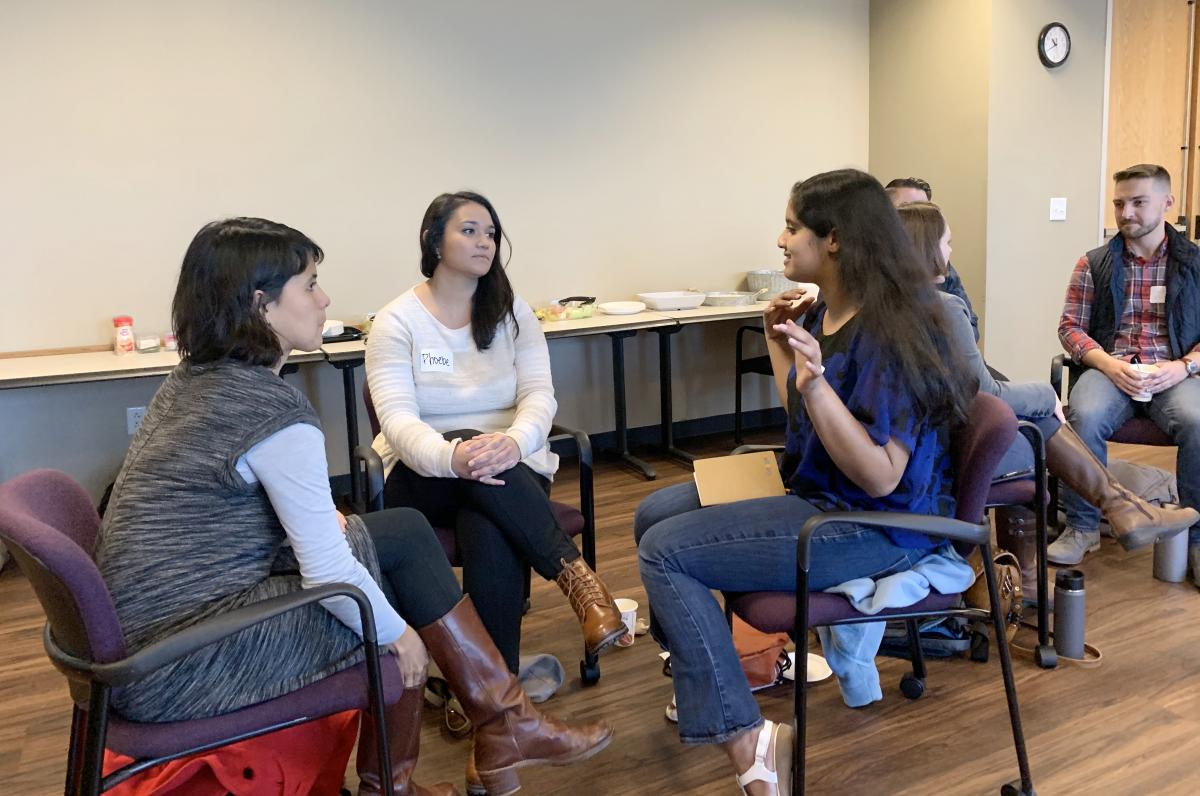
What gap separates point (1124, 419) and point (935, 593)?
171cm

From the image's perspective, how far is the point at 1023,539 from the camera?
2439 millimetres

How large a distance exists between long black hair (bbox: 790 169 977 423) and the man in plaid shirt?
1519mm

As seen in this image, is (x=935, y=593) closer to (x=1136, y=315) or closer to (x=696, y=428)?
(x=1136, y=315)

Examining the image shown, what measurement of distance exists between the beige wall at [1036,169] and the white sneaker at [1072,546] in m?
2.07

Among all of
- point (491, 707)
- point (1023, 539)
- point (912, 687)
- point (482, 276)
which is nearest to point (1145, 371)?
point (1023, 539)

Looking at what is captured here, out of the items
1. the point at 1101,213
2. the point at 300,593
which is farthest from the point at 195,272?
the point at 1101,213

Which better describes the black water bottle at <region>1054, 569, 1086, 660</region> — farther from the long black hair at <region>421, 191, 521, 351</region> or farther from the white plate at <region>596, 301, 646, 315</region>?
the white plate at <region>596, 301, 646, 315</region>

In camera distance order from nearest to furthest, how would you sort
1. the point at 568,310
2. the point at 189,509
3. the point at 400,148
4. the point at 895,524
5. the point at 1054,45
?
the point at 189,509 < the point at 895,524 < the point at 400,148 < the point at 568,310 < the point at 1054,45

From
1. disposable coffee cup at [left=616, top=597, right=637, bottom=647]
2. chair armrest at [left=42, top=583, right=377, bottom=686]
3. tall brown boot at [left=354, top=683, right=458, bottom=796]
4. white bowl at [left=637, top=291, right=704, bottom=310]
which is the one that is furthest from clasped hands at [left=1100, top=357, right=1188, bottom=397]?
chair armrest at [left=42, top=583, right=377, bottom=686]

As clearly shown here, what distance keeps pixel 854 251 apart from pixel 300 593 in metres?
1.10

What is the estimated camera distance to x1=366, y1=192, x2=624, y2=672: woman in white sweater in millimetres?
2039

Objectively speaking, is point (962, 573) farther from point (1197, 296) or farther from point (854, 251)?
point (1197, 296)

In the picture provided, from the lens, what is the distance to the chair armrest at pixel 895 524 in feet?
4.91

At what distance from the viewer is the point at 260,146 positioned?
3.76 m
